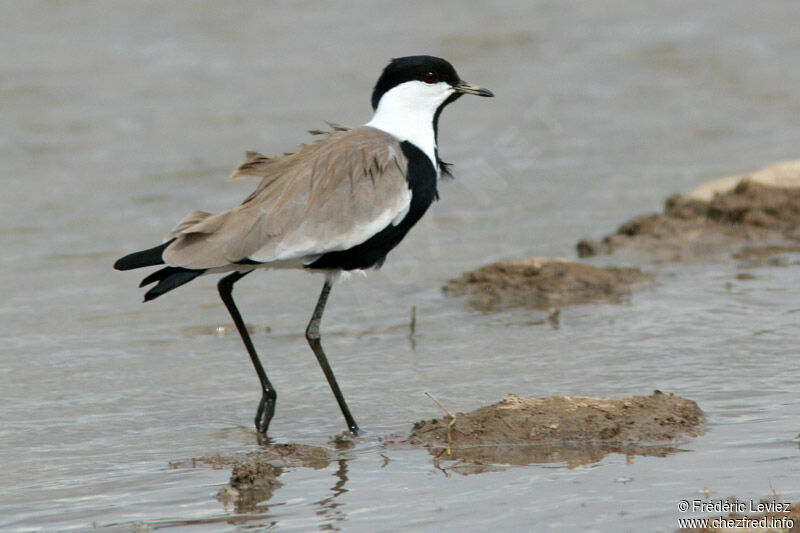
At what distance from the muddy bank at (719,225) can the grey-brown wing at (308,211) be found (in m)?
4.22

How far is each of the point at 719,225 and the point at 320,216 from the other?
5460 mm

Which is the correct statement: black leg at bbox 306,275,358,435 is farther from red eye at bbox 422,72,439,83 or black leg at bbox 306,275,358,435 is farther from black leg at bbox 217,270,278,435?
red eye at bbox 422,72,439,83

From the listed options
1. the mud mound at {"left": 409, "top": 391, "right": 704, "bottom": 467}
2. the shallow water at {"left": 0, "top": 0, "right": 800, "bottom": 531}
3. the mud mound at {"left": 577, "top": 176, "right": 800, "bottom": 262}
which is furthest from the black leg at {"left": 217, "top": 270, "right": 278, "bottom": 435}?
the mud mound at {"left": 577, "top": 176, "right": 800, "bottom": 262}

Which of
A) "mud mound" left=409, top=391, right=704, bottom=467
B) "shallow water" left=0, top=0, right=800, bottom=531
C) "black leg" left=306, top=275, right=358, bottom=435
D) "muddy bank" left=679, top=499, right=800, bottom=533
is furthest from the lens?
"black leg" left=306, top=275, right=358, bottom=435

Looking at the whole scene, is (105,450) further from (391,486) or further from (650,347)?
(650,347)

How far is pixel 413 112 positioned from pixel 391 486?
8.42 ft

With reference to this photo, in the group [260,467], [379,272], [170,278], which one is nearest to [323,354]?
[170,278]

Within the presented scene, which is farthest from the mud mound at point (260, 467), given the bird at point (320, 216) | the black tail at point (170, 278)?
the black tail at point (170, 278)

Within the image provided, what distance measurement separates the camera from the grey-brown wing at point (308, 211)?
6281 mm

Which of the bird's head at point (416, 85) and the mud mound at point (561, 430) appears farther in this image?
the bird's head at point (416, 85)

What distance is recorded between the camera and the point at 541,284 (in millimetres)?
9219

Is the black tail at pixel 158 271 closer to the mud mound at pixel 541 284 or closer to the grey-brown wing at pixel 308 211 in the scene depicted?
the grey-brown wing at pixel 308 211

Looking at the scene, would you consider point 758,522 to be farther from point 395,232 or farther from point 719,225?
point 719,225

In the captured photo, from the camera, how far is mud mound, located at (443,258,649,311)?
9062 mm
